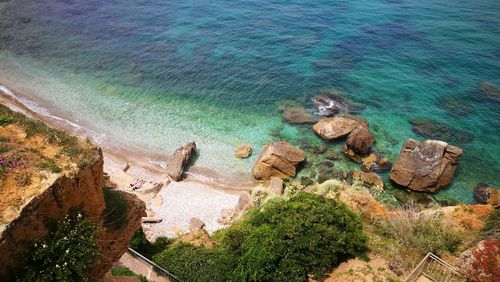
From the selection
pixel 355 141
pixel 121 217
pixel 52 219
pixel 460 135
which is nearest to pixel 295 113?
pixel 355 141

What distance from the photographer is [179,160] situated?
1368 inches

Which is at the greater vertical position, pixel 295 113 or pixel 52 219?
pixel 52 219

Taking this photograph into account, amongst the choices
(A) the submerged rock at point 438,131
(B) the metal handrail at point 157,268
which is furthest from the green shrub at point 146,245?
(A) the submerged rock at point 438,131

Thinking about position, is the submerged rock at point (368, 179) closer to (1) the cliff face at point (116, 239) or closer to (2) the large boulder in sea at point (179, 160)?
(2) the large boulder in sea at point (179, 160)

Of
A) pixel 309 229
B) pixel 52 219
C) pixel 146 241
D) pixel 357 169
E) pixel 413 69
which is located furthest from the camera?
pixel 413 69

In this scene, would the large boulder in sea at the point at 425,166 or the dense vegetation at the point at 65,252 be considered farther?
the large boulder in sea at the point at 425,166

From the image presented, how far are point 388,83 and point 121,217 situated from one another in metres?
39.2

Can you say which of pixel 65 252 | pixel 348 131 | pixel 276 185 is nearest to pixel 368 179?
pixel 348 131

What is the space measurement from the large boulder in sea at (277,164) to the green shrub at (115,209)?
16240 mm

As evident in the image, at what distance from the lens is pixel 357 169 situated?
35.0 metres

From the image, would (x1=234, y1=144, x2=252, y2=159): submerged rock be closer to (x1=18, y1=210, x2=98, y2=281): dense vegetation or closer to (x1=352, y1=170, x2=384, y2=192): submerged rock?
(x1=352, y1=170, x2=384, y2=192): submerged rock

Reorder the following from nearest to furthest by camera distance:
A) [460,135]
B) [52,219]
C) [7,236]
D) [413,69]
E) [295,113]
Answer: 1. [7,236]
2. [52,219]
3. [460,135]
4. [295,113]
5. [413,69]

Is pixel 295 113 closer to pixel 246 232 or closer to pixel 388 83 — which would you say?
pixel 388 83

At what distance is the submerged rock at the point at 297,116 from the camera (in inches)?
1597
